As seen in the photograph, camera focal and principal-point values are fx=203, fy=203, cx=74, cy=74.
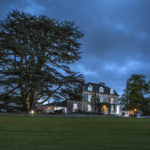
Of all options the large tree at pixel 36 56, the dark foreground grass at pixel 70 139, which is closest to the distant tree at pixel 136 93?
the large tree at pixel 36 56

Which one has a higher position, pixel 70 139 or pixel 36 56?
pixel 36 56

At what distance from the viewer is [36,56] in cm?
2512

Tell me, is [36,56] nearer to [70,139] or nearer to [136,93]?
[70,139]

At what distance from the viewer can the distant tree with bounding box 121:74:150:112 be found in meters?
46.6

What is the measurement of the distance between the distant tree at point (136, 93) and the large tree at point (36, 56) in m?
24.5

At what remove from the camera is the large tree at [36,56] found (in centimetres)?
2300

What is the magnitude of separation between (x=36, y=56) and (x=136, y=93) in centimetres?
2980

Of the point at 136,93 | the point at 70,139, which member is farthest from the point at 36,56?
the point at 136,93

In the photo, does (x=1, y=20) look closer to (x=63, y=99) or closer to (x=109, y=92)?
(x=63, y=99)

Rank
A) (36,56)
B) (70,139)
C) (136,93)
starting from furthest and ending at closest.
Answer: (136,93), (36,56), (70,139)

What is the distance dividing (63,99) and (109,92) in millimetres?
38218

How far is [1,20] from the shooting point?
24.8 metres

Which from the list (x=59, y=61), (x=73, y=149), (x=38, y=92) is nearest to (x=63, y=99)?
(x=38, y=92)

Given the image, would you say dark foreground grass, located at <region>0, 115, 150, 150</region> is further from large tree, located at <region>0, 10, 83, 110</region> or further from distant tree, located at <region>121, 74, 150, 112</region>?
distant tree, located at <region>121, 74, 150, 112</region>
